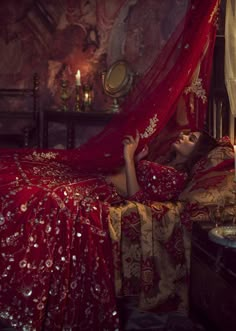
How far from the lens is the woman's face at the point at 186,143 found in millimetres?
3023

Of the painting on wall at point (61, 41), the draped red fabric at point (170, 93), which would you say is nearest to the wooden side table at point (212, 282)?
the draped red fabric at point (170, 93)

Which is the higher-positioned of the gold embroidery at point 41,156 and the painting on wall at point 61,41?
the painting on wall at point 61,41

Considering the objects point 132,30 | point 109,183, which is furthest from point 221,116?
point 132,30

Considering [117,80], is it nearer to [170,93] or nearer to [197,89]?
[197,89]

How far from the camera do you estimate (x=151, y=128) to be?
2.85 m

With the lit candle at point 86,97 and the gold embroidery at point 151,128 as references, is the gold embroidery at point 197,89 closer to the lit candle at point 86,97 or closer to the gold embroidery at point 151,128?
the gold embroidery at point 151,128

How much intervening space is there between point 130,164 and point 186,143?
1.36ft

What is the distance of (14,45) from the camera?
6051 mm

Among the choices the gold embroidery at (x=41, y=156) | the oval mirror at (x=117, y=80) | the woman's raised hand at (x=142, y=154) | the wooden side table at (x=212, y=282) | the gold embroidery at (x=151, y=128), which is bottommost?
the wooden side table at (x=212, y=282)

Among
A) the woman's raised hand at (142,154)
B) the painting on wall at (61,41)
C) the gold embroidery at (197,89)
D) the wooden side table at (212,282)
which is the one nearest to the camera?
the wooden side table at (212,282)

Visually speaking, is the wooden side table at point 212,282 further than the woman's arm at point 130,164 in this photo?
No

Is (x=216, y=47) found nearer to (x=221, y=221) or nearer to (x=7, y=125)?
(x=221, y=221)

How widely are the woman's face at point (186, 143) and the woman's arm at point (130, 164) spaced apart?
0.30 metres

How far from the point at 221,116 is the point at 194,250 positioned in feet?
4.38
